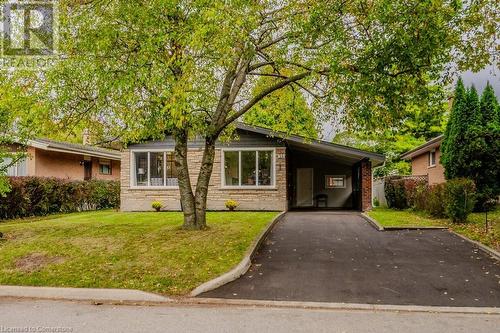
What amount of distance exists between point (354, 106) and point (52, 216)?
14.6 meters

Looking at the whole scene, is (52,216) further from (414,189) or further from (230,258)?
(414,189)

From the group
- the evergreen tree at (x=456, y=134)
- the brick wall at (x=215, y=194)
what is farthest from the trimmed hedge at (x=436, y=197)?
the brick wall at (x=215, y=194)

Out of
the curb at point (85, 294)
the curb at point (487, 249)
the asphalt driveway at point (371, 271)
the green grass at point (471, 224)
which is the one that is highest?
the green grass at point (471, 224)

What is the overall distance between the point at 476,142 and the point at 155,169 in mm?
13719

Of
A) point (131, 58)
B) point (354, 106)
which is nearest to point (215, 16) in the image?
point (131, 58)

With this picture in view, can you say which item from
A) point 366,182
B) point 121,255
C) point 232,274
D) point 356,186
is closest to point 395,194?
point 356,186

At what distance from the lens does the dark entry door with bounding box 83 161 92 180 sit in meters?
26.8

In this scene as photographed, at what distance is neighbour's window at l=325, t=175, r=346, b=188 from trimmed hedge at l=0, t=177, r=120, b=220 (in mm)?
12724

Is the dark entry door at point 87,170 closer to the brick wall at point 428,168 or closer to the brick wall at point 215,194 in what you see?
the brick wall at point 215,194

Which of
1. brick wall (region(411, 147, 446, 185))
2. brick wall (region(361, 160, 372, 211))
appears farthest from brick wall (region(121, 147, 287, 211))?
brick wall (region(411, 147, 446, 185))

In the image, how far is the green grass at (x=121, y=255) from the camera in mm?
8266

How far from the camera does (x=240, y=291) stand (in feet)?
25.1

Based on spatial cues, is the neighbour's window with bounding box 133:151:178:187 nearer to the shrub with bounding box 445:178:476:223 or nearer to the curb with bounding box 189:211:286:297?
the curb with bounding box 189:211:286:297

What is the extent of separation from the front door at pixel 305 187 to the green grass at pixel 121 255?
12.6 metres
